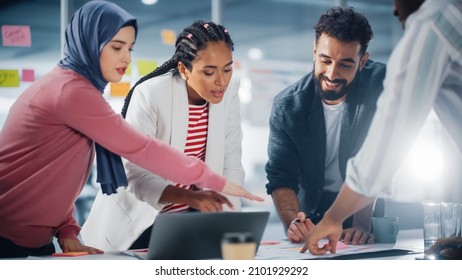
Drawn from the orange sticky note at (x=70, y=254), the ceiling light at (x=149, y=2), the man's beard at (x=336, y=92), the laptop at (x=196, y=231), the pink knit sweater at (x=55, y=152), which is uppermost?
the ceiling light at (x=149, y=2)

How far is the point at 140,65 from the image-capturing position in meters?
1.99

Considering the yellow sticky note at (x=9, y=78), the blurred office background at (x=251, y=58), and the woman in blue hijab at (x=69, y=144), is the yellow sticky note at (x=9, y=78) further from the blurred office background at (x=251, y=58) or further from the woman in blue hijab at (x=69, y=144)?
the woman in blue hijab at (x=69, y=144)

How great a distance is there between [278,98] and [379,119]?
2.08 ft

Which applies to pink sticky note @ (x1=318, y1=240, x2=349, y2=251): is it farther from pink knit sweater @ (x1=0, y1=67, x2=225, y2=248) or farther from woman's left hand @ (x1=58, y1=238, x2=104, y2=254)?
woman's left hand @ (x1=58, y1=238, x2=104, y2=254)

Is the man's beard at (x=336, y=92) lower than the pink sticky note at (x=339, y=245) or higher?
→ higher

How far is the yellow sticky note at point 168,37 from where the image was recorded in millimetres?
2033

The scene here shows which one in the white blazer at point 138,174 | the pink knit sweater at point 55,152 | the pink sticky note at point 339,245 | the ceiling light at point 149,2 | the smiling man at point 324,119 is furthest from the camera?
the ceiling light at point 149,2

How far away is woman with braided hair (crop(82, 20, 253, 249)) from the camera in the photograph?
1941 mm

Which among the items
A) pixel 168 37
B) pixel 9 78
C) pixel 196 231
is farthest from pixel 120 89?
pixel 196 231

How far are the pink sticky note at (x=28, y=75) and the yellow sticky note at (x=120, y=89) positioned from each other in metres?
0.23

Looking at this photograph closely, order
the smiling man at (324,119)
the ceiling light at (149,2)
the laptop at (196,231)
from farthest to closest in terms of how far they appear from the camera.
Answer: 1. the ceiling light at (149,2)
2. the smiling man at (324,119)
3. the laptop at (196,231)

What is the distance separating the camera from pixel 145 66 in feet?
6.53

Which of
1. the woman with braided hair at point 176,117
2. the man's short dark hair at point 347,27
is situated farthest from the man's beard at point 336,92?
the woman with braided hair at point 176,117
